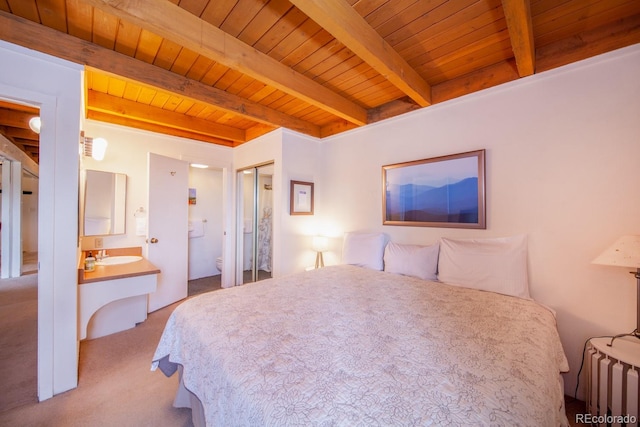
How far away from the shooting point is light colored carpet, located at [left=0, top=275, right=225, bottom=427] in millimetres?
1498

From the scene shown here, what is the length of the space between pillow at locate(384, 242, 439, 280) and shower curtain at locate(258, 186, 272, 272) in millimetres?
2345

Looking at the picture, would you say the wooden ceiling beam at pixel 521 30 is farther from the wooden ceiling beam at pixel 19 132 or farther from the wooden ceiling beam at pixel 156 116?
the wooden ceiling beam at pixel 19 132

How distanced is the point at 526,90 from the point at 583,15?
489mm

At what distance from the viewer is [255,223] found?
3922 mm

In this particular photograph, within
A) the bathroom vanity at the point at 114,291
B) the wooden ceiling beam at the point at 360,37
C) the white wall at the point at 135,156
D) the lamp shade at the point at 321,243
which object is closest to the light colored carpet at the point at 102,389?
the bathroom vanity at the point at 114,291

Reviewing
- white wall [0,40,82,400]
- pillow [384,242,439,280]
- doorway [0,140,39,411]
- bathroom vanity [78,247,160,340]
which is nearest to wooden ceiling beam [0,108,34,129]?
doorway [0,140,39,411]

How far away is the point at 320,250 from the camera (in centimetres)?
327

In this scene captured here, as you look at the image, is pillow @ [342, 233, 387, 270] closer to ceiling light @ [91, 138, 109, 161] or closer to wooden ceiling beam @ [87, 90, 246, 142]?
wooden ceiling beam @ [87, 90, 246, 142]

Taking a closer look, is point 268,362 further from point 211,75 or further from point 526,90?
point 526,90

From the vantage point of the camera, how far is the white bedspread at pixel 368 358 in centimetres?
73

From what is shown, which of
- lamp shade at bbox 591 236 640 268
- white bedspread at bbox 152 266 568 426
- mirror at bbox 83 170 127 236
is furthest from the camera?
mirror at bbox 83 170 127 236

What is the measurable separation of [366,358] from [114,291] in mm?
2302

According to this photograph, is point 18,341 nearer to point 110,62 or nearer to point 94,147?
point 94,147

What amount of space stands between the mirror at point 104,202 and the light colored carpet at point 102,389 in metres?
1.19
